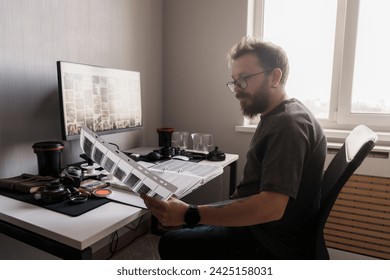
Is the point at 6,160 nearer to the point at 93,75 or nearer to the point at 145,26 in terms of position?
the point at 93,75

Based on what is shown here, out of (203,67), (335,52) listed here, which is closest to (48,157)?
(203,67)

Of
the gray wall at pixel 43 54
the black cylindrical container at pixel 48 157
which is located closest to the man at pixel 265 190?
the black cylindrical container at pixel 48 157

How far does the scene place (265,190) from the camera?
0.85 metres

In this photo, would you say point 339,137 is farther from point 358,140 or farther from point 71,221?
point 71,221

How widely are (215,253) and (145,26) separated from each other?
172 cm

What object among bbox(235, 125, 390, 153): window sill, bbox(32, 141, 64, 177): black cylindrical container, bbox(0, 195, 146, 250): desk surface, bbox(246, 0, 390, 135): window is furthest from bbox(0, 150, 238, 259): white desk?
bbox(246, 0, 390, 135): window

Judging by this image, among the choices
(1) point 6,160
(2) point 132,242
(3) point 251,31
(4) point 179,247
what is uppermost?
(3) point 251,31

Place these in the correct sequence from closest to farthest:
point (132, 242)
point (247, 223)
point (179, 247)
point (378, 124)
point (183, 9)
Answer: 1. point (247, 223)
2. point (179, 247)
3. point (378, 124)
4. point (132, 242)
5. point (183, 9)

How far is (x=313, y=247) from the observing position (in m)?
0.93

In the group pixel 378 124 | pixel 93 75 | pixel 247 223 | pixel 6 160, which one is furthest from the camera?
pixel 378 124

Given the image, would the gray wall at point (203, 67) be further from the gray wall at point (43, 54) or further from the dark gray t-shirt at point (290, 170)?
the dark gray t-shirt at point (290, 170)

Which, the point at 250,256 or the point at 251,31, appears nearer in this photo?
the point at 250,256

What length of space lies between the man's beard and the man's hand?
45 cm
